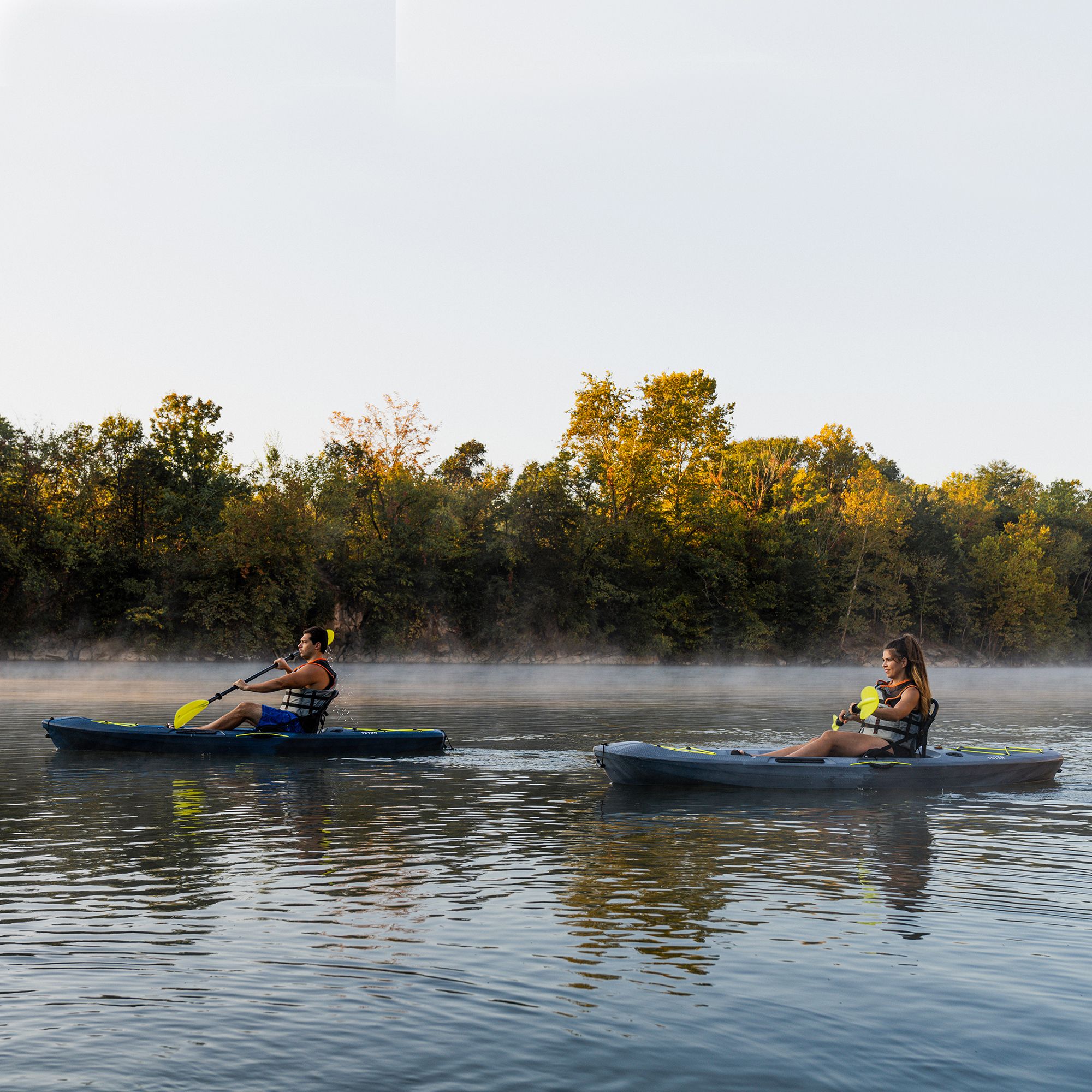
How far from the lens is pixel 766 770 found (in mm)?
12055

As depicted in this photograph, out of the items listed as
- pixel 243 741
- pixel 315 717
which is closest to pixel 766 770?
pixel 315 717

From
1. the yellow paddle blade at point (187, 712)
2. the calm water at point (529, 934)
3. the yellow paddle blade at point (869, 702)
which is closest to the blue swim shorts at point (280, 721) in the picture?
the yellow paddle blade at point (187, 712)

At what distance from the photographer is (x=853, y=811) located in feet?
37.3

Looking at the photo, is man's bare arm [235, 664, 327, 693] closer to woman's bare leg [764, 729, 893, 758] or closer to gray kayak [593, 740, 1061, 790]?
gray kayak [593, 740, 1061, 790]

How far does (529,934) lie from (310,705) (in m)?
8.98

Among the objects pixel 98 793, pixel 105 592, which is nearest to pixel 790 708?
pixel 98 793

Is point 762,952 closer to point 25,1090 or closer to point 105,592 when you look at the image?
point 25,1090

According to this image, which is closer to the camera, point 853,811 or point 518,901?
point 518,901

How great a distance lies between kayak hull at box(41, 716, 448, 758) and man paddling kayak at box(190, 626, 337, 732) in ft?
0.54

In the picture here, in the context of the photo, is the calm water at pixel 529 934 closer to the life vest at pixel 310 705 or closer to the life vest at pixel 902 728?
the life vest at pixel 902 728

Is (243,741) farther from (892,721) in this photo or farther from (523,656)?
(523,656)

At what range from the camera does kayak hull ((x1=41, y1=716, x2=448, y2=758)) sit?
14.9 meters

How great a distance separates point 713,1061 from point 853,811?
701 cm

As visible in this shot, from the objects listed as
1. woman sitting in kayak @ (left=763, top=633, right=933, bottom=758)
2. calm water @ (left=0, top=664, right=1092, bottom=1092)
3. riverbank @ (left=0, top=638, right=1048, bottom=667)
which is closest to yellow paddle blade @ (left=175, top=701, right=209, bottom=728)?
calm water @ (left=0, top=664, right=1092, bottom=1092)
